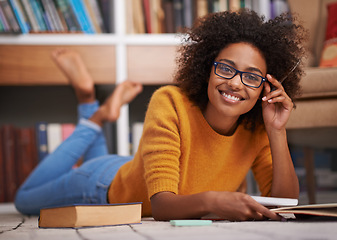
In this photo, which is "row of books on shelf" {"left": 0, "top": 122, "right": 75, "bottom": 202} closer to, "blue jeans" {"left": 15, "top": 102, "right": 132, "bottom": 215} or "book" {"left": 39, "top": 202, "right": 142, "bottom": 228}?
"blue jeans" {"left": 15, "top": 102, "right": 132, "bottom": 215}

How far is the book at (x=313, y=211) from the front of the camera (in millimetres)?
718

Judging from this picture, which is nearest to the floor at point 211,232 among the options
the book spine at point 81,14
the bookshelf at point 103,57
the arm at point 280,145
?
the arm at point 280,145

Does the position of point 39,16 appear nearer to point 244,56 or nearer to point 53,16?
point 53,16

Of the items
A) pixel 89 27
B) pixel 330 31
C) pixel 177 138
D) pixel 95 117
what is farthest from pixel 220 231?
pixel 89 27

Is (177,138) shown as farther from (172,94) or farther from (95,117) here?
(95,117)

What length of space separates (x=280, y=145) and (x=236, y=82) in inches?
7.9

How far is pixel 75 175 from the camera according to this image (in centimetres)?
143

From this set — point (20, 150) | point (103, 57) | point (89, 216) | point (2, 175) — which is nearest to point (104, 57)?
point (103, 57)

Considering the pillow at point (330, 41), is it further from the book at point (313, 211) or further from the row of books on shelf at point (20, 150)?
the row of books on shelf at point (20, 150)

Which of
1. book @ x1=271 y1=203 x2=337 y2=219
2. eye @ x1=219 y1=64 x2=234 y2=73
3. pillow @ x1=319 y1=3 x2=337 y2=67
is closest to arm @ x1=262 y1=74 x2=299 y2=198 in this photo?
eye @ x1=219 y1=64 x2=234 y2=73

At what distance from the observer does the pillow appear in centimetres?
172

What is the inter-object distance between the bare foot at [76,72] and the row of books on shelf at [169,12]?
0.37 metres

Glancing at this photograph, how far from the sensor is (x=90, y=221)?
74cm

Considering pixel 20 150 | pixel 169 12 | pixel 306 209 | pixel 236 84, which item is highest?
pixel 169 12
